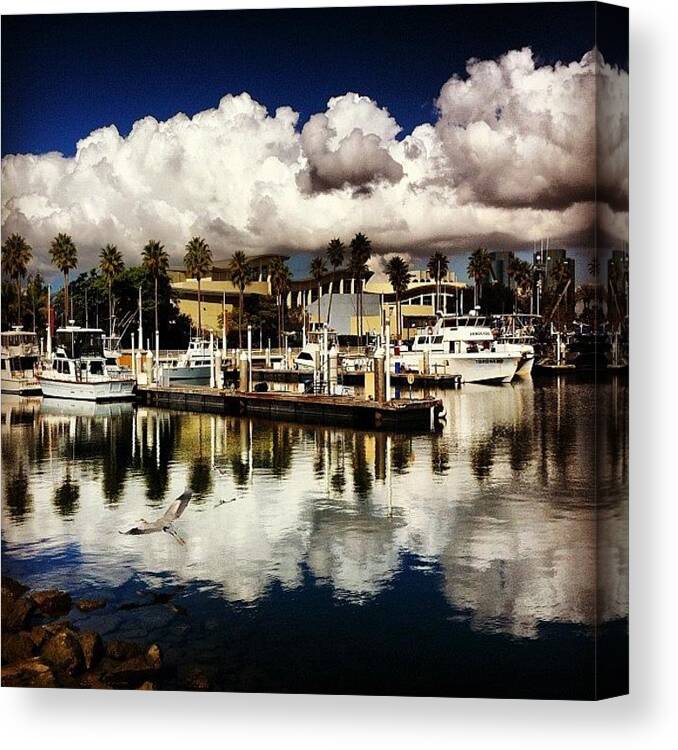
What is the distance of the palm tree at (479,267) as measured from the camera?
7531mm

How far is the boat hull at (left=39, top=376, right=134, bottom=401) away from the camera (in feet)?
26.4

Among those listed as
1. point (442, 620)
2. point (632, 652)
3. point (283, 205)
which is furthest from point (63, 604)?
point (632, 652)

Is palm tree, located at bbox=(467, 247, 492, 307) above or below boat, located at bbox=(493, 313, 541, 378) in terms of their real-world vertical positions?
above

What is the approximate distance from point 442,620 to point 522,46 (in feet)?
10.5

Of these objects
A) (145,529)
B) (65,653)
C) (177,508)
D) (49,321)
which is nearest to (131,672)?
(65,653)

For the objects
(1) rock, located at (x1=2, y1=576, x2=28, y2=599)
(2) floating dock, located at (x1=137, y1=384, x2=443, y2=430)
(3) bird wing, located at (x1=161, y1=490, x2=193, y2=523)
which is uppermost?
(2) floating dock, located at (x1=137, y1=384, x2=443, y2=430)

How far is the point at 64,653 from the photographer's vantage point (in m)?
7.48

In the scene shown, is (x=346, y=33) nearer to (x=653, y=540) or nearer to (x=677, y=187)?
(x=677, y=187)

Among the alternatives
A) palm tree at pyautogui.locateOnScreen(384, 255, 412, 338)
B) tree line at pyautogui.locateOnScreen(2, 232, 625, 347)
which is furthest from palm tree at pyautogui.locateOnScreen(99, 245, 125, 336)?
palm tree at pyautogui.locateOnScreen(384, 255, 412, 338)

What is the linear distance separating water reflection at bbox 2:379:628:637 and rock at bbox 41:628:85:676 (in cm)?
38

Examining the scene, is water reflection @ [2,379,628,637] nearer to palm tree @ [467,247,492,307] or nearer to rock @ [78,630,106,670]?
rock @ [78,630,106,670]

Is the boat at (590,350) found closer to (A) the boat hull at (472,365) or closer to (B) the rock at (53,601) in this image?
(A) the boat hull at (472,365)

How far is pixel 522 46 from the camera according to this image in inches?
284

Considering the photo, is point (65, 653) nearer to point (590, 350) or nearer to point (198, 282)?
point (198, 282)
